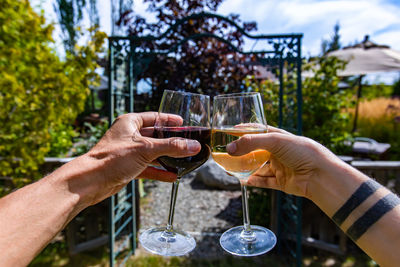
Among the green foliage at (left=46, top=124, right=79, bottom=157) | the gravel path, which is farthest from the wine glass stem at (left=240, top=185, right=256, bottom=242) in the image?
the green foliage at (left=46, top=124, right=79, bottom=157)

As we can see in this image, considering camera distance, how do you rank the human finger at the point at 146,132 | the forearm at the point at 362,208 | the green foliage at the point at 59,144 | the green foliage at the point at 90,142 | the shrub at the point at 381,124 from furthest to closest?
the shrub at the point at 381,124 < the green foliage at the point at 90,142 < the green foliage at the point at 59,144 < the human finger at the point at 146,132 < the forearm at the point at 362,208

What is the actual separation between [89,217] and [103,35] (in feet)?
7.94

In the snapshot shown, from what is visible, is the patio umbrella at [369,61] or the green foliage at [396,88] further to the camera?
the green foliage at [396,88]

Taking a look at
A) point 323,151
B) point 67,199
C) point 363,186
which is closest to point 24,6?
point 67,199

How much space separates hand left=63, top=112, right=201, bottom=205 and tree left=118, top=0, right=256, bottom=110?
373cm

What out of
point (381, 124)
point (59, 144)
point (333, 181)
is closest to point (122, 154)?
point (333, 181)

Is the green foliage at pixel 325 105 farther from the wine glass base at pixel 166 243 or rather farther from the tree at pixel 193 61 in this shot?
the wine glass base at pixel 166 243

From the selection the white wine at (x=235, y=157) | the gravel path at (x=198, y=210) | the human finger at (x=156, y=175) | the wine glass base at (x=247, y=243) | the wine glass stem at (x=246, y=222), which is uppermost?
the white wine at (x=235, y=157)

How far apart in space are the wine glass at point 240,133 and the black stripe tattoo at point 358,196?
0.29 m

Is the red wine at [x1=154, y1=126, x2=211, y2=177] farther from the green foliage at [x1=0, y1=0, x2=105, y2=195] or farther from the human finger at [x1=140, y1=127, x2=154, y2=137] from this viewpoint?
the green foliage at [x1=0, y1=0, x2=105, y2=195]

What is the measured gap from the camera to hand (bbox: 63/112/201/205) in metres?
1.04

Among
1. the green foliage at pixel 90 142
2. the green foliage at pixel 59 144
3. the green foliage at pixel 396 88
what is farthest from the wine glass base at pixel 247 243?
the green foliage at pixel 396 88

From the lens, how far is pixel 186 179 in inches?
262

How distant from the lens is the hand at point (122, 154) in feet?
3.43
